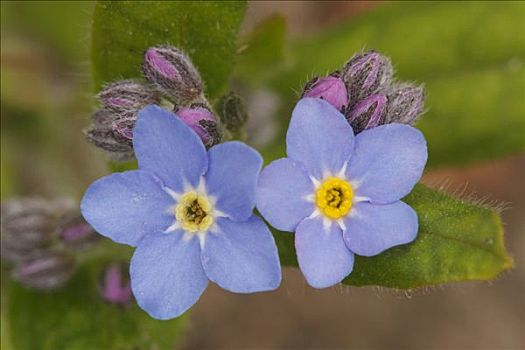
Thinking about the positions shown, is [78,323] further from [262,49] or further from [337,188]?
[337,188]

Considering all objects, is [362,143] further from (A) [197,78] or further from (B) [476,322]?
(B) [476,322]

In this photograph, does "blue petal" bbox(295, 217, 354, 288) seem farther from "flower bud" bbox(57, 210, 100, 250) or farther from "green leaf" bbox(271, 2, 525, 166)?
"green leaf" bbox(271, 2, 525, 166)

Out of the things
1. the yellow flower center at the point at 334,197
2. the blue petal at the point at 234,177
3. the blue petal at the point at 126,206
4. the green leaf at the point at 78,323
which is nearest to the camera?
the blue petal at the point at 234,177

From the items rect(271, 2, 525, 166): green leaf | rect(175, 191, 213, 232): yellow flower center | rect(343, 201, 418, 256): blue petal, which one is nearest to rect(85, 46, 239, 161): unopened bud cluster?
rect(175, 191, 213, 232): yellow flower center

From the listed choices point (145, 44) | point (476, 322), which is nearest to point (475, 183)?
point (476, 322)

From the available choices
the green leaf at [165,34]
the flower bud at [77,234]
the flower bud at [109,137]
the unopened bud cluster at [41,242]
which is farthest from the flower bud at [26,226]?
the flower bud at [109,137]

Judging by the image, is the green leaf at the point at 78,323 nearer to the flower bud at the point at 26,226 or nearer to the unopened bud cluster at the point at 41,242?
the unopened bud cluster at the point at 41,242
